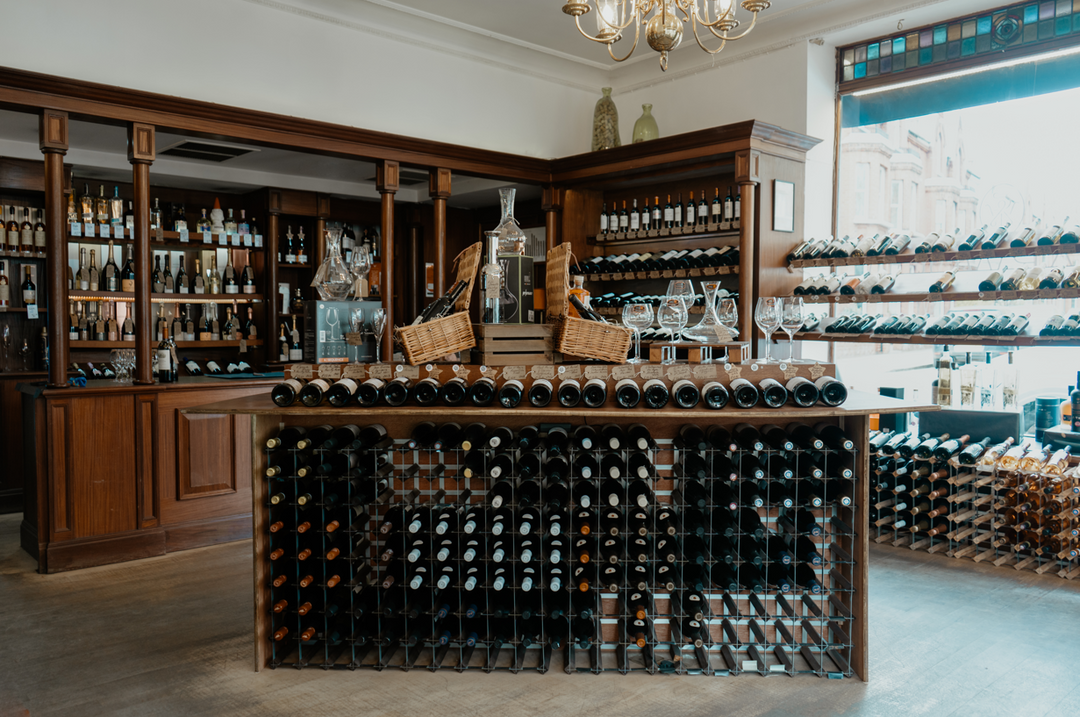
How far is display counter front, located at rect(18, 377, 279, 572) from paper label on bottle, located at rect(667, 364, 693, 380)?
2.22 meters

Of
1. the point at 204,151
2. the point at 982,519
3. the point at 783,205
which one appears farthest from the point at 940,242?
the point at 204,151

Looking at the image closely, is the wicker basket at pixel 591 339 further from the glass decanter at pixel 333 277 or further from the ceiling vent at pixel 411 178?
the ceiling vent at pixel 411 178

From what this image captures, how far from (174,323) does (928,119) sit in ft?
20.7

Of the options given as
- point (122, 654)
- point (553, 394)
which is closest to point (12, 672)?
point (122, 654)

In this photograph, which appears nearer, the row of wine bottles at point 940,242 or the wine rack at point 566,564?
the wine rack at point 566,564

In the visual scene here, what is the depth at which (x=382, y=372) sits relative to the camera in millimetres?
3035

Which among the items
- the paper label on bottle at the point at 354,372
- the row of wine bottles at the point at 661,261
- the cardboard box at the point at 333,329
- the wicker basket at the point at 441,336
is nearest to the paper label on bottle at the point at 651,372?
the wicker basket at the point at 441,336

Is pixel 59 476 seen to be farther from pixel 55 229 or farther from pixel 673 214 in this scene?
pixel 673 214

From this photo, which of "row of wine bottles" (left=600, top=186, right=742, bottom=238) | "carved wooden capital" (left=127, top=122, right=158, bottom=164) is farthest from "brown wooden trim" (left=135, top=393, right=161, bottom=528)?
"row of wine bottles" (left=600, top=186, right=742, bottom=238)

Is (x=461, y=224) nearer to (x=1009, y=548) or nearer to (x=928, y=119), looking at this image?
(x=928, y=119)

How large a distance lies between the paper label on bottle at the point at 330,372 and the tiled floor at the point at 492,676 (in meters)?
1.15

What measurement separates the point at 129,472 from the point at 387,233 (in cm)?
225

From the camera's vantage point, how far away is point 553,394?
9.71 ft

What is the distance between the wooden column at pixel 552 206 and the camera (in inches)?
256
